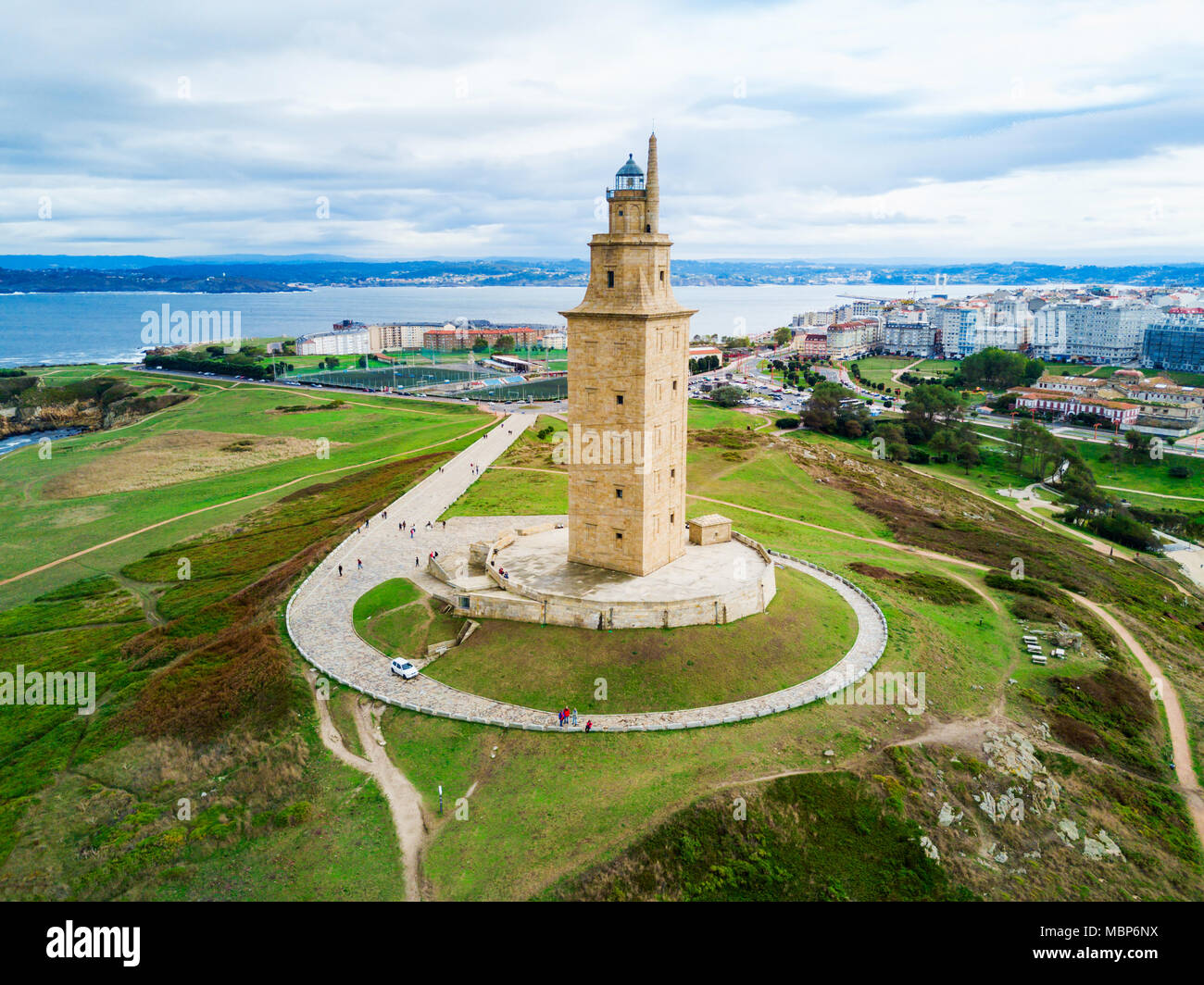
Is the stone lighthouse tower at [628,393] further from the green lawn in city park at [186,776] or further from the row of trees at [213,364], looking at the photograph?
the row of trees at [213,364]

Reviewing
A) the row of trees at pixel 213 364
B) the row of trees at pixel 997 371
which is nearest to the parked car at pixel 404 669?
the row of trees at pixel 213 364

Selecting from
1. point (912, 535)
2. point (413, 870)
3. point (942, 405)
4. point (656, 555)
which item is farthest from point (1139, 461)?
point (413, 870)

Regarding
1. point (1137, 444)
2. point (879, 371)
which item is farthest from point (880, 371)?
point (1137, 444)

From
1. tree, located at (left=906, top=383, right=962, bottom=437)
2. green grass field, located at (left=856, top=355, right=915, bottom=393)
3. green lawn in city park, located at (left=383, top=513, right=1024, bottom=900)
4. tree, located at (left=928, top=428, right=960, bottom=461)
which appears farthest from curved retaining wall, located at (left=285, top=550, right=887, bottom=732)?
green grass field, located at (left=856, top=355, right=915, bottom=393)

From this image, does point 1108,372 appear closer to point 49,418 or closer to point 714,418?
point 714,418

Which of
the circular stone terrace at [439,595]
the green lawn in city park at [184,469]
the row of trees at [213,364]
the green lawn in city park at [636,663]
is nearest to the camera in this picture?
the circular stone terrace at [439,595]

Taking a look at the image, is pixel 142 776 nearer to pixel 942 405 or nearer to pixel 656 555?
pixel 656 555
